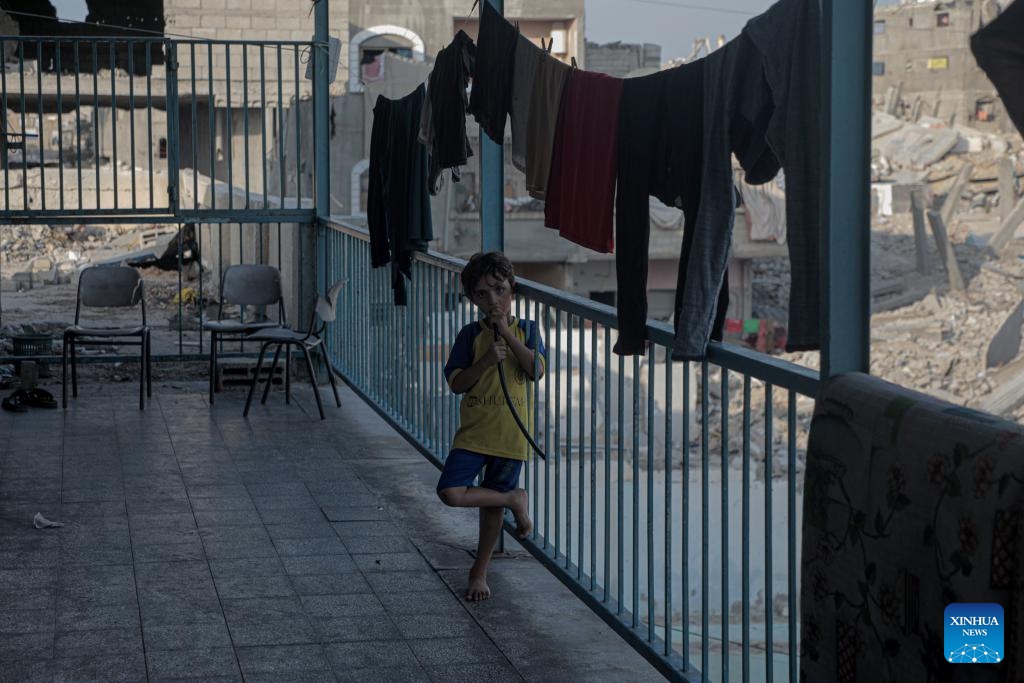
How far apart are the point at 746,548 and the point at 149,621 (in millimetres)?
2268

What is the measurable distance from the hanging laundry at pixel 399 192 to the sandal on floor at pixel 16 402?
2.64 meters

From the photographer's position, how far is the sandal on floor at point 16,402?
8664 millimetres

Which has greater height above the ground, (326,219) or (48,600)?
(326,219)

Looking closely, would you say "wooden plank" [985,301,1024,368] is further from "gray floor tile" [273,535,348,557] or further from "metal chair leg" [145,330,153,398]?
"gray floor tile" [273,535,348,557]

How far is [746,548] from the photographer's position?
10.6 feet

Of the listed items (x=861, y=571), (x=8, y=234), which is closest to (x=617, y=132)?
(x=861, y=571)

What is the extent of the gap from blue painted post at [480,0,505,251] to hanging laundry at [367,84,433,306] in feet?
4.26

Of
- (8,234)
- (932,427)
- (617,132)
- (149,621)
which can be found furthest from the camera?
(8,234)

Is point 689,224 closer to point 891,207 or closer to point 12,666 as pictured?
point 12,666

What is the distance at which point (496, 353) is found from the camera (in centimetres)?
446

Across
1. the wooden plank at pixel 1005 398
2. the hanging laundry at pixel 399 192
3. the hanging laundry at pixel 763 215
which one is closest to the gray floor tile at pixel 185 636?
the hanging laundry at pixel 399 192

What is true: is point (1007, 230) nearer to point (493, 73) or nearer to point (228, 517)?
point (228, 517)

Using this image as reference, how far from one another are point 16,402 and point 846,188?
7143mm

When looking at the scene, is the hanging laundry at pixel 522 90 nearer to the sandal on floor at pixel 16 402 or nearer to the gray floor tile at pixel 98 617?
the gray floor tile at pixel 98 617
